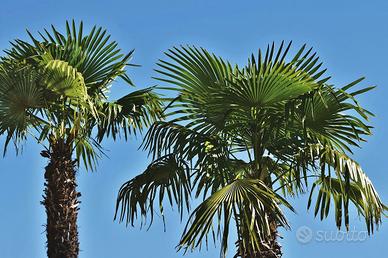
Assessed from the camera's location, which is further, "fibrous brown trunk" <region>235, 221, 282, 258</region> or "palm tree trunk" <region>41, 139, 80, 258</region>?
"palm tree trunk" <region>41, 139, 80, 258</region>

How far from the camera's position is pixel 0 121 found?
10602mm

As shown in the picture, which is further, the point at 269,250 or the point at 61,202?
the point at 61,202

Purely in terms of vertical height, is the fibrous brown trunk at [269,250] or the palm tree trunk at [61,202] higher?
the palm tree trunk at [61,202]

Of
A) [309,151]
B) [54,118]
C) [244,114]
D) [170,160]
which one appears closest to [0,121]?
[54,118]

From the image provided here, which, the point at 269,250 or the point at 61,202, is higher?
the point at 61,202

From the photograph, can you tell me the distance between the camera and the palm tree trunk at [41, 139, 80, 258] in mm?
10000

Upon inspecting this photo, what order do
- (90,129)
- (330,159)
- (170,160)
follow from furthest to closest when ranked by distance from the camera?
(90,129), (170,160), (330,159)

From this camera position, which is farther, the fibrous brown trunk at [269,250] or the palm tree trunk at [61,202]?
the palm tree trunk at [61,202]

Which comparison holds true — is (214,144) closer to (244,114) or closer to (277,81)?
(244,114)

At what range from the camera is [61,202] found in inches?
399

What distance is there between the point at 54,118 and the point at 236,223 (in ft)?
10.5

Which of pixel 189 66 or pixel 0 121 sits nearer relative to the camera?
pixel 189 66

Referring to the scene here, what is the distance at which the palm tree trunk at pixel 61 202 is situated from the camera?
10000mm

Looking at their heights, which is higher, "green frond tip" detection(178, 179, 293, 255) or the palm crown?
the palm crown
